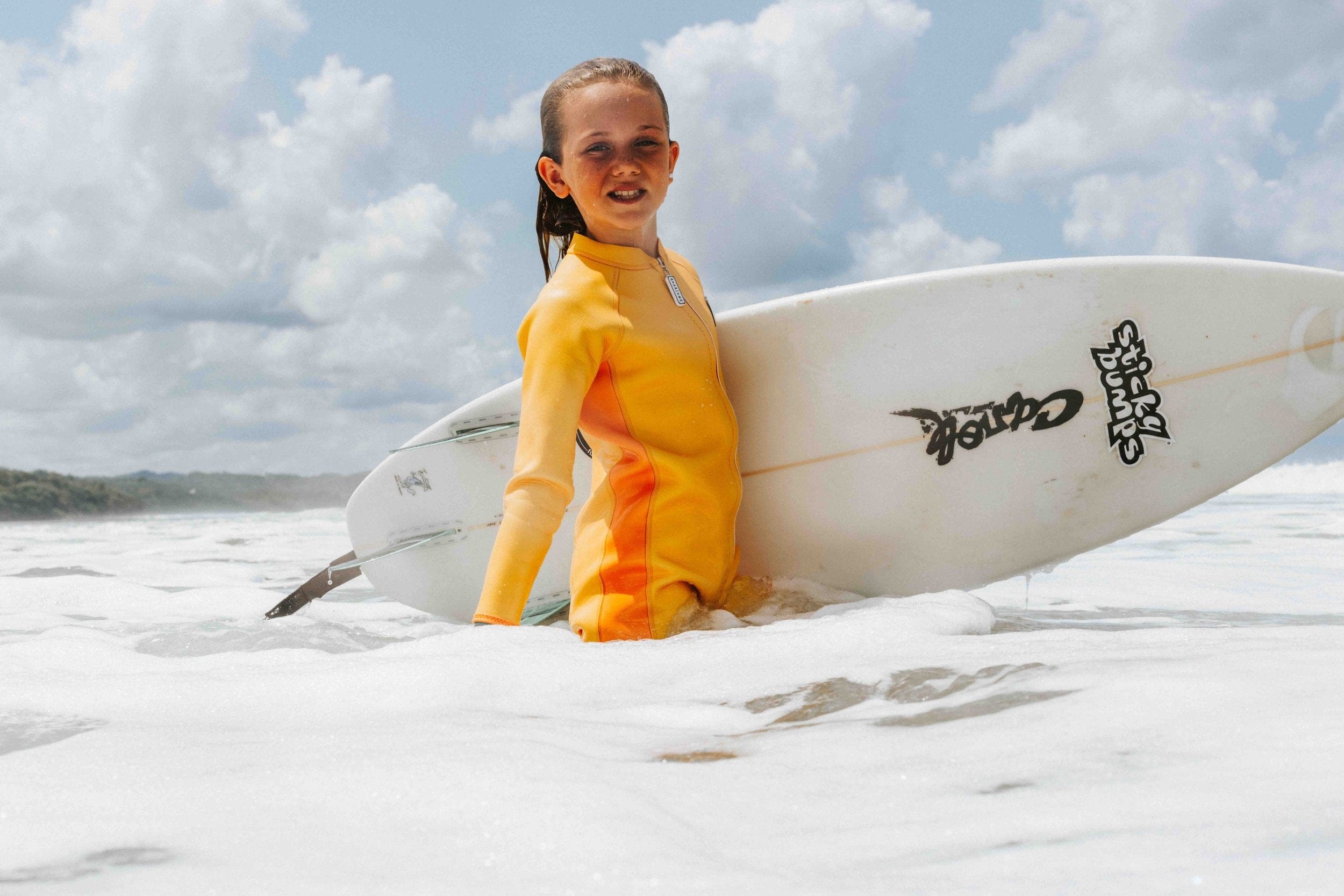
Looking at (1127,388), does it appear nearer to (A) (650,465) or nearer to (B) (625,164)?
(A) (650,465)

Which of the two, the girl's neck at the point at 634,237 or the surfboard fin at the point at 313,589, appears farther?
the surfboard fin at the point at 313,589

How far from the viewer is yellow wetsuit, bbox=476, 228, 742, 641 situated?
176 cm

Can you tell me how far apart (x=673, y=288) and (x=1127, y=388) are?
110cm

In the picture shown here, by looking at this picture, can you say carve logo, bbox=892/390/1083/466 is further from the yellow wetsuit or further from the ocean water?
the ocean water

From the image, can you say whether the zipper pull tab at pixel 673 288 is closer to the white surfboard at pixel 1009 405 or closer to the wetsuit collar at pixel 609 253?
the wetsuit collar at pixel 609 253

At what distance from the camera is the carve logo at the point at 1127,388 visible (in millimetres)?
2178

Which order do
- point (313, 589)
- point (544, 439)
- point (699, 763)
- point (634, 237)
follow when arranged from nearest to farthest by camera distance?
point (699, 763)
point (544, 439)
point (634, 237)
point (313, 589)

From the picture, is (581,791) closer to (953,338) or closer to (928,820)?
(928,820)

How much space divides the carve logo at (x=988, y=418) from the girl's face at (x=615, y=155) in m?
0.80

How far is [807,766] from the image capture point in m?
0.80

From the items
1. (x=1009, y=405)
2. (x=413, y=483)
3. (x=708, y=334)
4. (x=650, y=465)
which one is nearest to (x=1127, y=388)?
(x=1009, y=405)

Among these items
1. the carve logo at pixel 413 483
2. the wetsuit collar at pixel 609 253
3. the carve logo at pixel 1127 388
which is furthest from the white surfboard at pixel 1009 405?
the carve logo at pixel 413 483

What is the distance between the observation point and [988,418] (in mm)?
2209

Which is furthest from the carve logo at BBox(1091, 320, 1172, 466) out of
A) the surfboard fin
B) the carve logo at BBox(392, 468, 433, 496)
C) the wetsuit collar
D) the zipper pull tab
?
the surfboard fin
